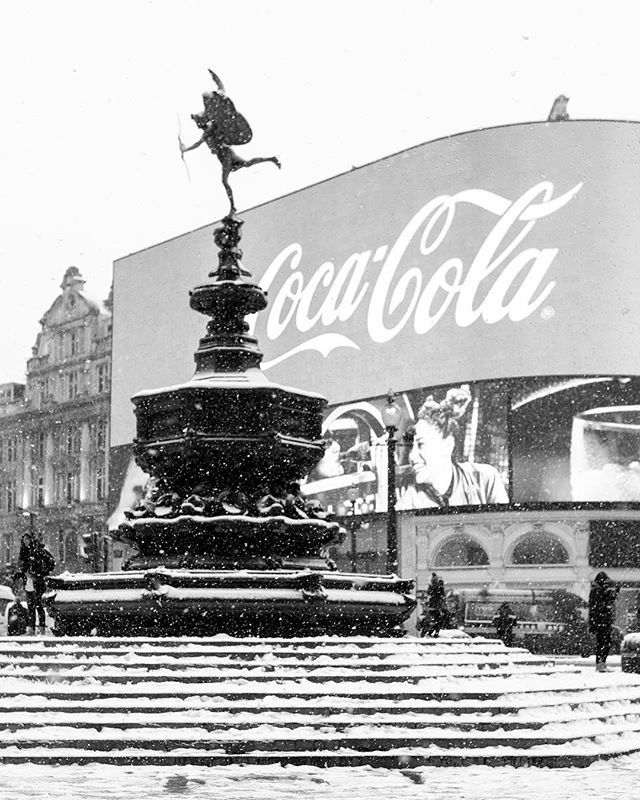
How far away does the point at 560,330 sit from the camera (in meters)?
51.9

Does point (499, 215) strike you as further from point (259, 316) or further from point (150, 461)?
point (150, 461)

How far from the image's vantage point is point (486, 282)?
175 feet

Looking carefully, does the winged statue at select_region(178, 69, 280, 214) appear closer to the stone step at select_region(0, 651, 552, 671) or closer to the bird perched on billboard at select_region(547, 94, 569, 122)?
the stone step at select_region(0, 651, 552, 671)

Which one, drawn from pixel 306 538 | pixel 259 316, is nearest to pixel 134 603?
pixel 306 538

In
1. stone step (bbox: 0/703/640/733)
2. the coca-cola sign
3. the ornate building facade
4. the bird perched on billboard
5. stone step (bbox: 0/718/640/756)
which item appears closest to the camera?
stone step (bbox: 0/718/640/756)

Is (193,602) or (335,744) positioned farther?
(193,602)

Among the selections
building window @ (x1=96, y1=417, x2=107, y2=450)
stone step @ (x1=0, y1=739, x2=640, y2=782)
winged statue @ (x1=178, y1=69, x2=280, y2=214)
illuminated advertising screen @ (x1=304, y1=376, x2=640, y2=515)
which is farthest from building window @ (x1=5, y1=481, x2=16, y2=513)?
stone step @ (x1=0, y1=739, x2=640, y2=782)

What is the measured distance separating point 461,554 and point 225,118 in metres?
41.6

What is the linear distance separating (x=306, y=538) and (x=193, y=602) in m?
2.09

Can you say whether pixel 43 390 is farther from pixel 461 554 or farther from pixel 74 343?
pixel 461 554

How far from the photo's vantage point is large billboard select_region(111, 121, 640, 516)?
170 ft

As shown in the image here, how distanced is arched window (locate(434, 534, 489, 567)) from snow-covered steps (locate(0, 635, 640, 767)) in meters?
42.6

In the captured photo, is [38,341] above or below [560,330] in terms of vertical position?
above

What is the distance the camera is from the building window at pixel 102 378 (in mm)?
86188
